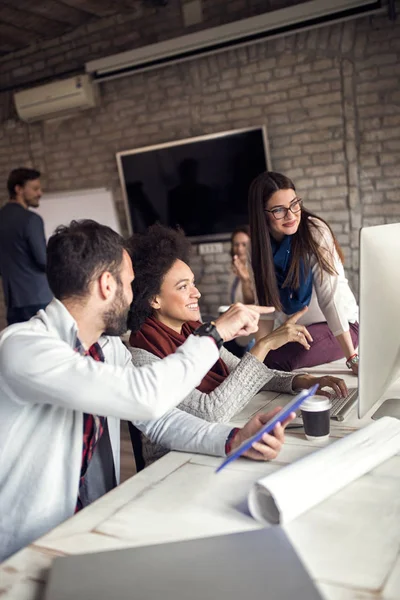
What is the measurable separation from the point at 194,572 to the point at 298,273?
60.8 inches

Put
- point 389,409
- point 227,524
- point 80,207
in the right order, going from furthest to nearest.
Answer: point 80,207
point 389,409
point 227,524

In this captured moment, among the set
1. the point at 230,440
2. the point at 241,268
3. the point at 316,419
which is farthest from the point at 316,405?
the point at 241,268

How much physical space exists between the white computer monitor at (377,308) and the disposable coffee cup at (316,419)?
9 centimetres

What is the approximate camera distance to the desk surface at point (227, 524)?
2.79 feet

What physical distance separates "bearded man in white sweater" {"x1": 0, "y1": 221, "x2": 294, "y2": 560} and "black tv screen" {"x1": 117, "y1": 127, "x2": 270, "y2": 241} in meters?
3.46

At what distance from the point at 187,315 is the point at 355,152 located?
292 cm

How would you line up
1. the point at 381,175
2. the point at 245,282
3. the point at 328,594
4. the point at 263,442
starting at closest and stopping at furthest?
the point at 328,594 → the point at 263,442 → the point at 245,282 → the point at 381,175

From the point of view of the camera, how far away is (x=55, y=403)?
3.78 ft

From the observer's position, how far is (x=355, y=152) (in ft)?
14.0

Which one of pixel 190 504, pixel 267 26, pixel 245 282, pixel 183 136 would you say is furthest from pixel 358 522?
pixel 183 136

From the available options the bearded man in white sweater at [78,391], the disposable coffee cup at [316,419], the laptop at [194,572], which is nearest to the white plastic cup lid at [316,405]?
the disposable coffee cup at [316,419]

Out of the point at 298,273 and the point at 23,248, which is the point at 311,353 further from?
the point at 23,248

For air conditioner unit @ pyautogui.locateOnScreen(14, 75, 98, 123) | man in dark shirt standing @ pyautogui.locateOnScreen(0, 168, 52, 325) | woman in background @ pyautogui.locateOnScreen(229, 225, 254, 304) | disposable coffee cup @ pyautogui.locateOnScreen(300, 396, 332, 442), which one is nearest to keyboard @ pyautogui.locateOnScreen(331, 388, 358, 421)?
disposable coffee cup @ pyautogui.locateOnScreen(300, 396, 332, 442)

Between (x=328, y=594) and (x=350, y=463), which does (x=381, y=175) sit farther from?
(x=328, y=594)
